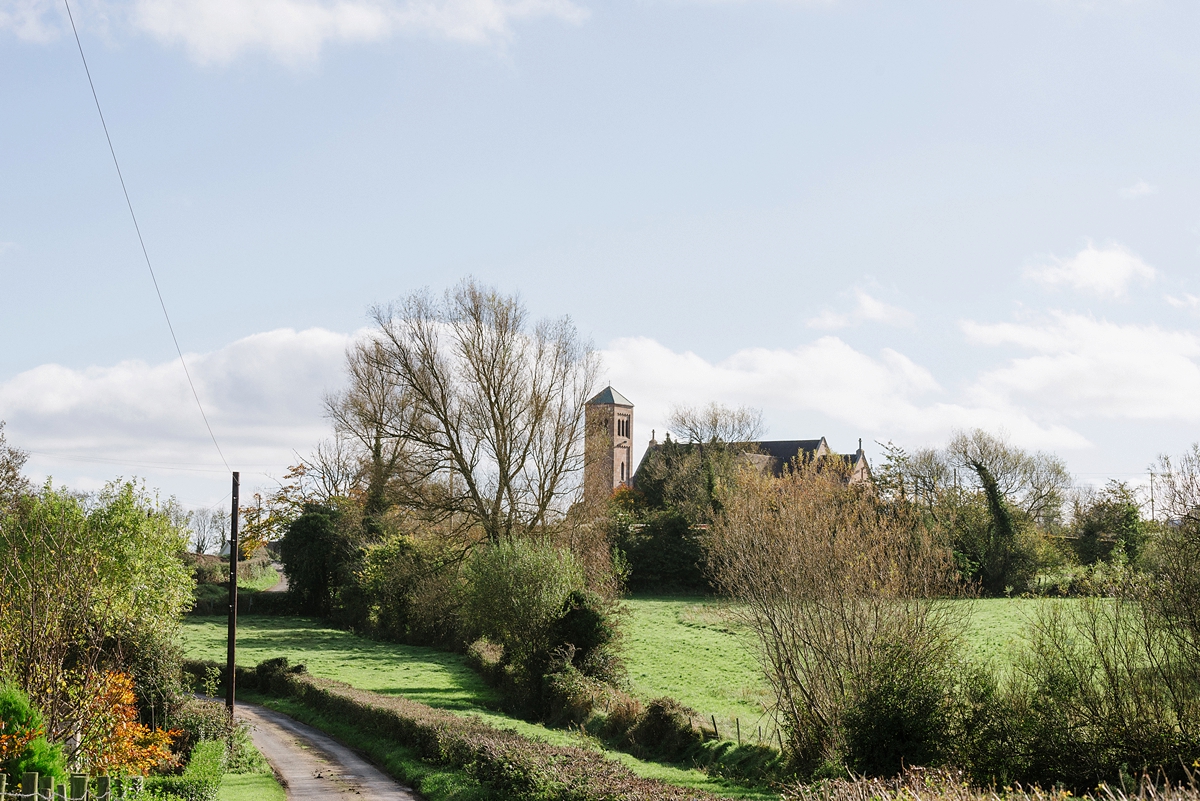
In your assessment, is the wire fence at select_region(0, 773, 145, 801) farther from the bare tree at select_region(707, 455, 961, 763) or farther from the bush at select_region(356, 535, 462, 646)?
the bush at select_region(356, 535, 462, 646)

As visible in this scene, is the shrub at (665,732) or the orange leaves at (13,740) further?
the shrub at (665,732)

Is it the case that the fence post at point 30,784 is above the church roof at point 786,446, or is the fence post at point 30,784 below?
below

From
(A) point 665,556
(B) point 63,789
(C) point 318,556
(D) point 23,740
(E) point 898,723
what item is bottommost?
(E) point 898,723

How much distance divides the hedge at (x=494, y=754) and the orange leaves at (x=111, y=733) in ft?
19.3

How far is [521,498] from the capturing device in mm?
38906

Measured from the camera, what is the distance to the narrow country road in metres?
18.0

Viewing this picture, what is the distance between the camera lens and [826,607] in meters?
18.6

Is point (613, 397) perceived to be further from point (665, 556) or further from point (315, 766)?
point (315, 766)

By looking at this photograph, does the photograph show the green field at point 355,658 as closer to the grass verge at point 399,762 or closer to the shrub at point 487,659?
the shrub at point 487,659

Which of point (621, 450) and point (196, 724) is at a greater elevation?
point (621, 450)

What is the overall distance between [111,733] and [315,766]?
22.2 feet

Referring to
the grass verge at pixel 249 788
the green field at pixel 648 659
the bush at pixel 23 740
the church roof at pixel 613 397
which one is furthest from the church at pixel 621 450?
the bush at pixel 23 740

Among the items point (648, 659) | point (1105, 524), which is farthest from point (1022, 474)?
point (648, 659)

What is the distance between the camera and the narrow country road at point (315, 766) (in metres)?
18.0
